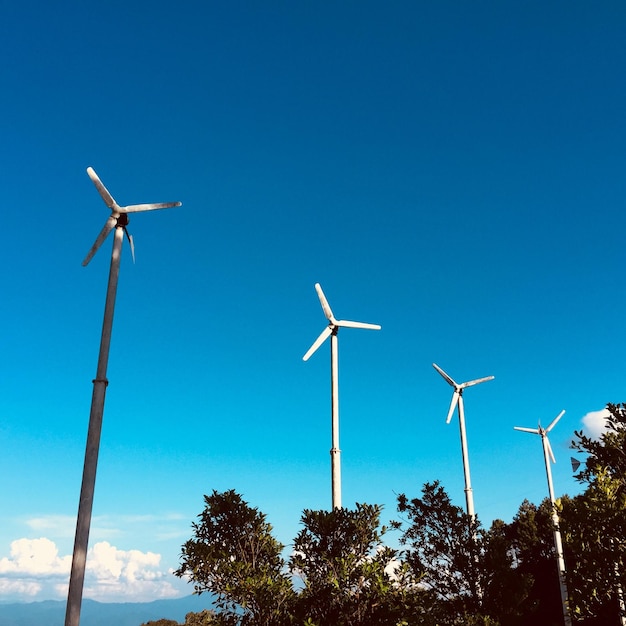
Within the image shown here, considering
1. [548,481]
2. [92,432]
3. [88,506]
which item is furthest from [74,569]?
[548,481]

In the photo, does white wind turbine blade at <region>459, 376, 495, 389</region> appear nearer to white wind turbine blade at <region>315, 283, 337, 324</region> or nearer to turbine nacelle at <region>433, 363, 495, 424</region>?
turbine nacelle at <region>433, 363, 495, 424</region>

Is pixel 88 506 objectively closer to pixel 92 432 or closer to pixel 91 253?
pixel 92 432

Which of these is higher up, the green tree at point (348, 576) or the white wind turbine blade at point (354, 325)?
the white wind turbine blade at point (354, 325)

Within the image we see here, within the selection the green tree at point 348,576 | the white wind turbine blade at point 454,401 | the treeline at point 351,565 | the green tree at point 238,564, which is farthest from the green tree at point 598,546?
the white wind turbine blade at point 454,401

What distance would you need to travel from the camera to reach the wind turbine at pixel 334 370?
A: 28281mm

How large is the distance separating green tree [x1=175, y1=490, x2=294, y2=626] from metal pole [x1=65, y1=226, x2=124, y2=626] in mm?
8774

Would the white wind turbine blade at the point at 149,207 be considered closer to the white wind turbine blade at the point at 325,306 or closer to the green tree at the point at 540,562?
the white wind turbine blade at the point at 325,306

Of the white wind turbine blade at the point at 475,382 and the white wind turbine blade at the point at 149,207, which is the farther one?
the white wind turbine blade at the point at 475,382

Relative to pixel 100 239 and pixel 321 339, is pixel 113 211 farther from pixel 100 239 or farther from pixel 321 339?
pixel 321 339

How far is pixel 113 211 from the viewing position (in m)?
22.5

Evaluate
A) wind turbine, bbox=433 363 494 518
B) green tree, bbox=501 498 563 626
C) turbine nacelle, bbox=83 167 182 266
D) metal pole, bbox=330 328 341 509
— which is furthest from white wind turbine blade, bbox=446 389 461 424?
turbine nacelle, bbox=83 167 182 266

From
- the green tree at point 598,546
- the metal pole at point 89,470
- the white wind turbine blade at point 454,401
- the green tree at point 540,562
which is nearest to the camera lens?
the metal pole at point 89,470

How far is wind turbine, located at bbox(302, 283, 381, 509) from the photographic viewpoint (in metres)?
28.3

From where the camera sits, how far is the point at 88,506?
1489 cm
